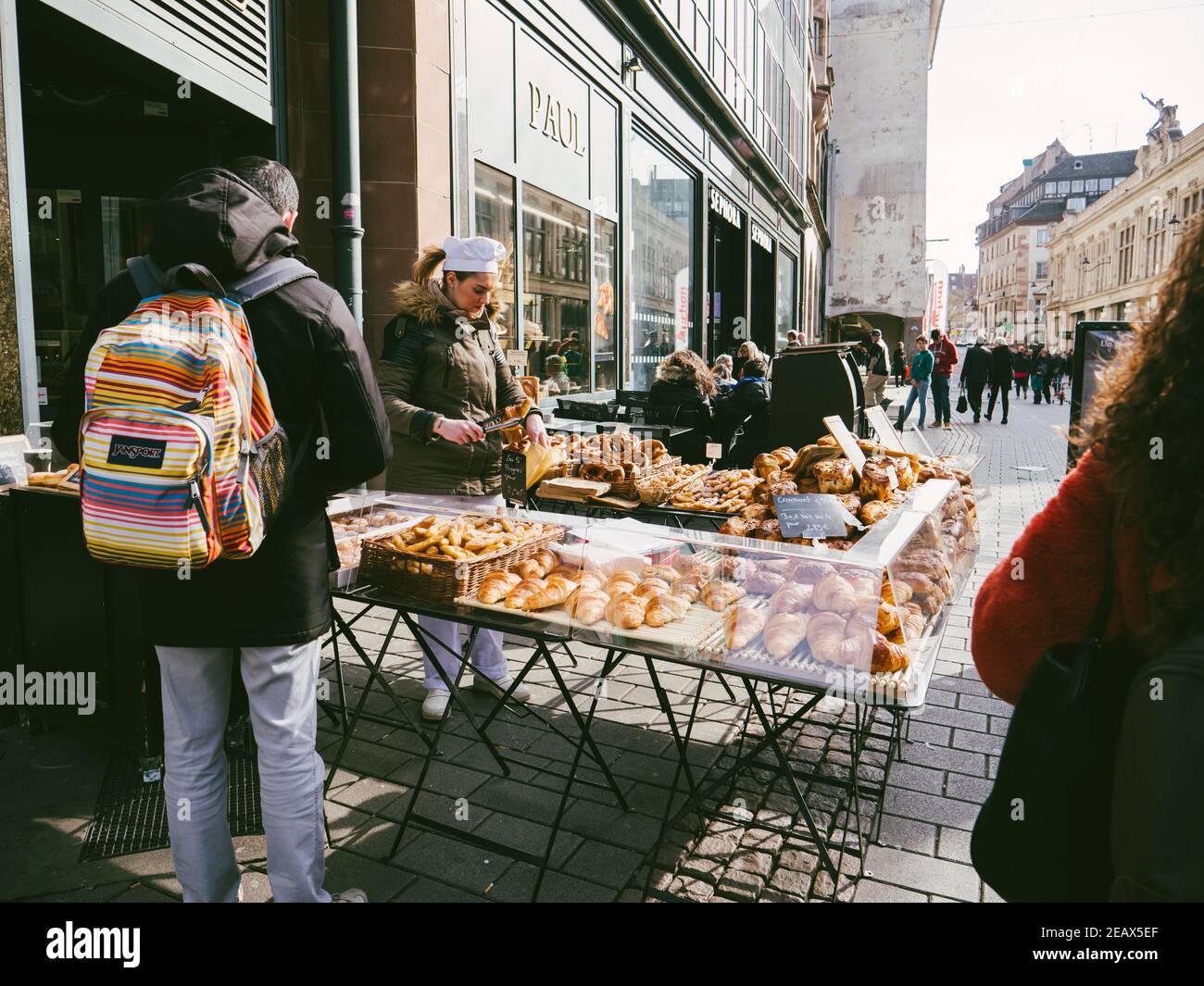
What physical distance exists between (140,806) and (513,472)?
2.27m

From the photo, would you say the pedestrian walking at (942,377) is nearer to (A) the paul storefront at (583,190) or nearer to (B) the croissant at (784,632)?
(A) the paul storefront at (583,190)

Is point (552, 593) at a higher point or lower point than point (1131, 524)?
lower

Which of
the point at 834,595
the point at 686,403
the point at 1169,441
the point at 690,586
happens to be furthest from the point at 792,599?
the point at 686,403

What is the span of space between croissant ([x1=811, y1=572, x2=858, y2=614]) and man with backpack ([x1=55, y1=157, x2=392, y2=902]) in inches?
57.3

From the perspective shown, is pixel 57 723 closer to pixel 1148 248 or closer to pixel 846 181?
pixel 846 181

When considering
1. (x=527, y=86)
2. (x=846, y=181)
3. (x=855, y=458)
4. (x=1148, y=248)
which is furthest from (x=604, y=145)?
(x=1148, y=248)

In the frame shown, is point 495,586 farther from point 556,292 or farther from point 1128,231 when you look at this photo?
point 1128,231

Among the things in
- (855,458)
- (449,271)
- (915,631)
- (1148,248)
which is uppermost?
(1148,248)

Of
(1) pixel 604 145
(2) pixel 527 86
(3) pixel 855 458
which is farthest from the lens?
(1) pixel 604 145

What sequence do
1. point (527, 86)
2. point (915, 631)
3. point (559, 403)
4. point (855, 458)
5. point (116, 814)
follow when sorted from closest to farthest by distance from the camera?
1. point (915, 631)
2. point (116, 814)
3. point (855, 458)
4. point (527, 86)
5. point (559, 403)

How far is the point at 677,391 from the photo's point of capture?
9.24 m

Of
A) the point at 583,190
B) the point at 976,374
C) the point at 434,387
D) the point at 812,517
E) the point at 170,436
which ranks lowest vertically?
the point at 812,517

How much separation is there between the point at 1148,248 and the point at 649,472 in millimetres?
75045

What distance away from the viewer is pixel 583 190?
35.8ft
